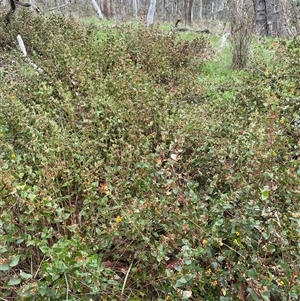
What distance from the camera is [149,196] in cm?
235

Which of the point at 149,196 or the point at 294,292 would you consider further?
the point at 149,196

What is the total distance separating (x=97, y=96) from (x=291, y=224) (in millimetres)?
2439

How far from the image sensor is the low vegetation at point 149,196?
5.84 feet

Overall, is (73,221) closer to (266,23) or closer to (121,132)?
(121,132)

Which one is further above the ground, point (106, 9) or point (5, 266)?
point (106, 9)

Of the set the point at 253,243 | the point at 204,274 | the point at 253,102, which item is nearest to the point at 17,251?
the point at 204,274

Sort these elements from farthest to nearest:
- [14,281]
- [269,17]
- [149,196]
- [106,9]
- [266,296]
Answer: [106,9] < [269,17] < [149,196] < [14,281] < [266,296]

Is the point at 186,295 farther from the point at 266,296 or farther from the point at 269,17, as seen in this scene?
the point at 269,17

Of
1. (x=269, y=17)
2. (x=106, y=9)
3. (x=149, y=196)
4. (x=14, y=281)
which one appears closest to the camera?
(x=14, y=281)

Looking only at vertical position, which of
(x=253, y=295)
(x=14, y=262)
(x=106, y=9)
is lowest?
(x=253, y=295)

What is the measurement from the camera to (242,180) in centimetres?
231

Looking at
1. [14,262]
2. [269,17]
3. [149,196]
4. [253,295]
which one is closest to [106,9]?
[269,17]

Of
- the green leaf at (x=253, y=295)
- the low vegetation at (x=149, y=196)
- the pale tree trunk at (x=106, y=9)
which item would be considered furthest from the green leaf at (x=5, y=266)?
the pale tree trunk at (x=106, y=9)

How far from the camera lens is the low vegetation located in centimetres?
178
